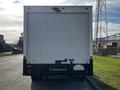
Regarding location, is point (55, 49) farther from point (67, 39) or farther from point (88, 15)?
point (88, 15)

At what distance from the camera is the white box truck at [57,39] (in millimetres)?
14609

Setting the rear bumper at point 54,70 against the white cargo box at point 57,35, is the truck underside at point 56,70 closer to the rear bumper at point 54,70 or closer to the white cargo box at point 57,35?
the rear bumper at point 54,70

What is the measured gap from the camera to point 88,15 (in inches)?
575

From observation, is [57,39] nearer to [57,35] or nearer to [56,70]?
[57,35]

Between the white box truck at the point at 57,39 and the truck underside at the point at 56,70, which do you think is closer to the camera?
the white box truck at the point at 57,39

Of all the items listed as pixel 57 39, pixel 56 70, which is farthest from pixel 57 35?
pixel 56 70

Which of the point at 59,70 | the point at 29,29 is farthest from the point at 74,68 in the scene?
the point at 29,29

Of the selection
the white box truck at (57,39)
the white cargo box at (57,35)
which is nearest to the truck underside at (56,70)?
the white box truck at (57,39)

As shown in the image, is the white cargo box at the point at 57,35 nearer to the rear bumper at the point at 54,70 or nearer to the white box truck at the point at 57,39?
the white box truck at the point at 57,39

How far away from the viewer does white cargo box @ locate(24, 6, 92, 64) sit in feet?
48.0

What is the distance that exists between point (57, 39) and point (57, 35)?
0.55 feet

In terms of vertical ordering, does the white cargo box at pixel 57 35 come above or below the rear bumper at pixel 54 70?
above

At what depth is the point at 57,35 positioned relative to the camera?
1471 centimetres

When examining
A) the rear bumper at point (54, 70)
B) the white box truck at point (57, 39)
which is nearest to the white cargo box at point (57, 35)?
the white box truck at point (57, 39)
